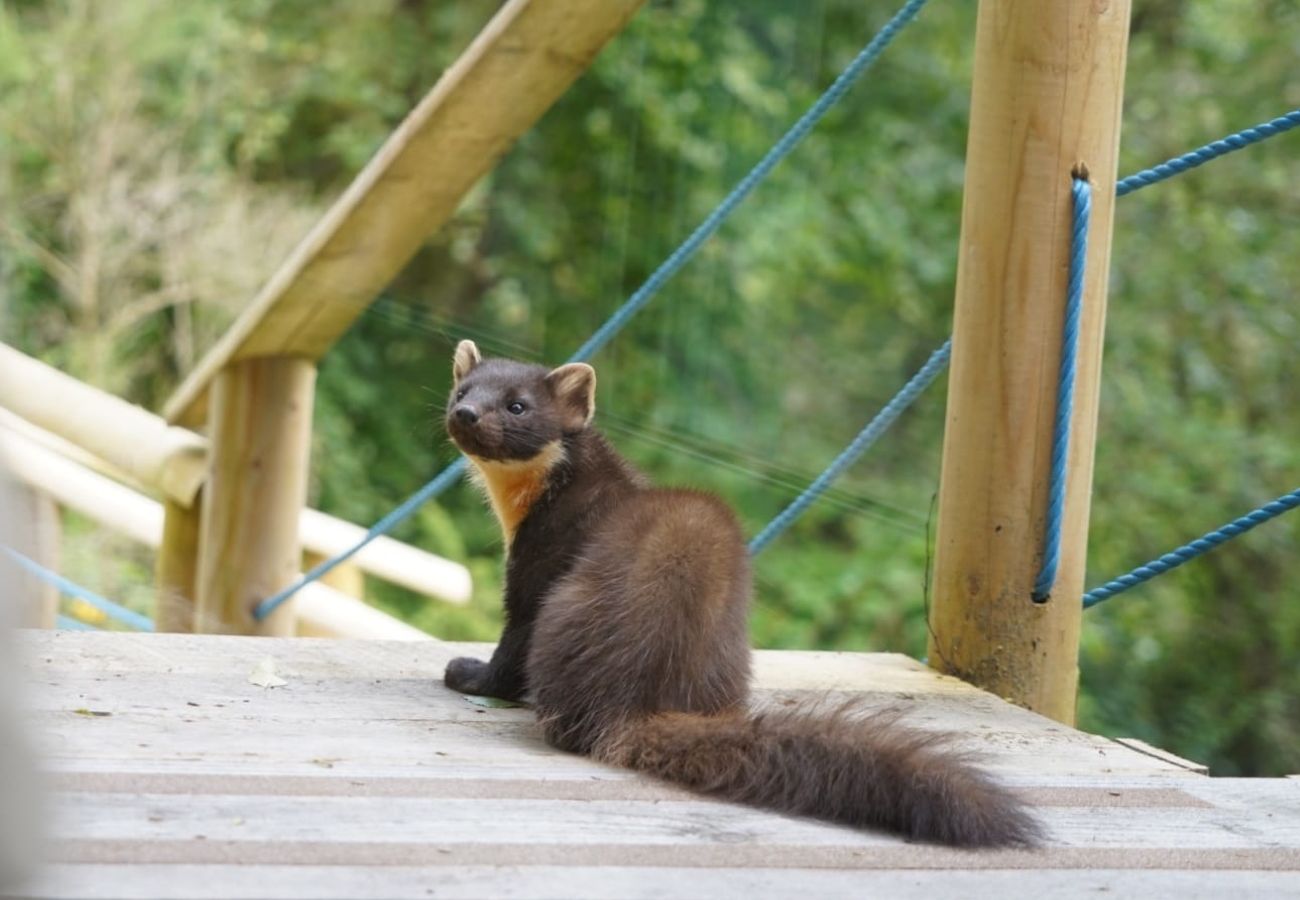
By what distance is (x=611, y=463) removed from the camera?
3145 mm

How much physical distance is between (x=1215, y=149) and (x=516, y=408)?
132 cm

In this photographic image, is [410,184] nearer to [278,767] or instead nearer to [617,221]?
[278,767]

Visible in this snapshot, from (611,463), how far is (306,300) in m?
1.18

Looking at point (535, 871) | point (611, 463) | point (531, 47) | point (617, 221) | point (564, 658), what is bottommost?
point (535, 871)

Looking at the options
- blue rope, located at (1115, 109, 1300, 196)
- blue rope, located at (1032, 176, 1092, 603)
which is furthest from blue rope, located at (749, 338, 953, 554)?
blue rope, located at (1115, 109, 1300, 196)

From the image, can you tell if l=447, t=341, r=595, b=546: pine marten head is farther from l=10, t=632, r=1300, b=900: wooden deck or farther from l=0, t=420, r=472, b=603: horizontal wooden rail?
l=0, t=420, r=472, b=603: horizontal wooden rail

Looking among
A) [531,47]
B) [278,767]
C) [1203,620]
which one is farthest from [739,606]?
[1203,620]

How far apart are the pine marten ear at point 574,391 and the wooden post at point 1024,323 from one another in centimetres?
65

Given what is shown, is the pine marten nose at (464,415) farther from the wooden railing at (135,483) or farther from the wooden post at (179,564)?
the wooden post at (179,564)

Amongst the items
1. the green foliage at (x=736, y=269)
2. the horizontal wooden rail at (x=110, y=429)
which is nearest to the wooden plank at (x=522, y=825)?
the horizontal wooden rail at (x=110, y=429)

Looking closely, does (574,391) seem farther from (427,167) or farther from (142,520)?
(142,520)

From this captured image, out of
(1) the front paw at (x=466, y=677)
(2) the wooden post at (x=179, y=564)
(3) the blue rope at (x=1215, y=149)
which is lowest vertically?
(1) the front paw at (x=466, y=677)

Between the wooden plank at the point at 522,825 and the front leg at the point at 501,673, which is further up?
the front leg at the point at 501,673

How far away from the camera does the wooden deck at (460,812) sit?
1.86 m
